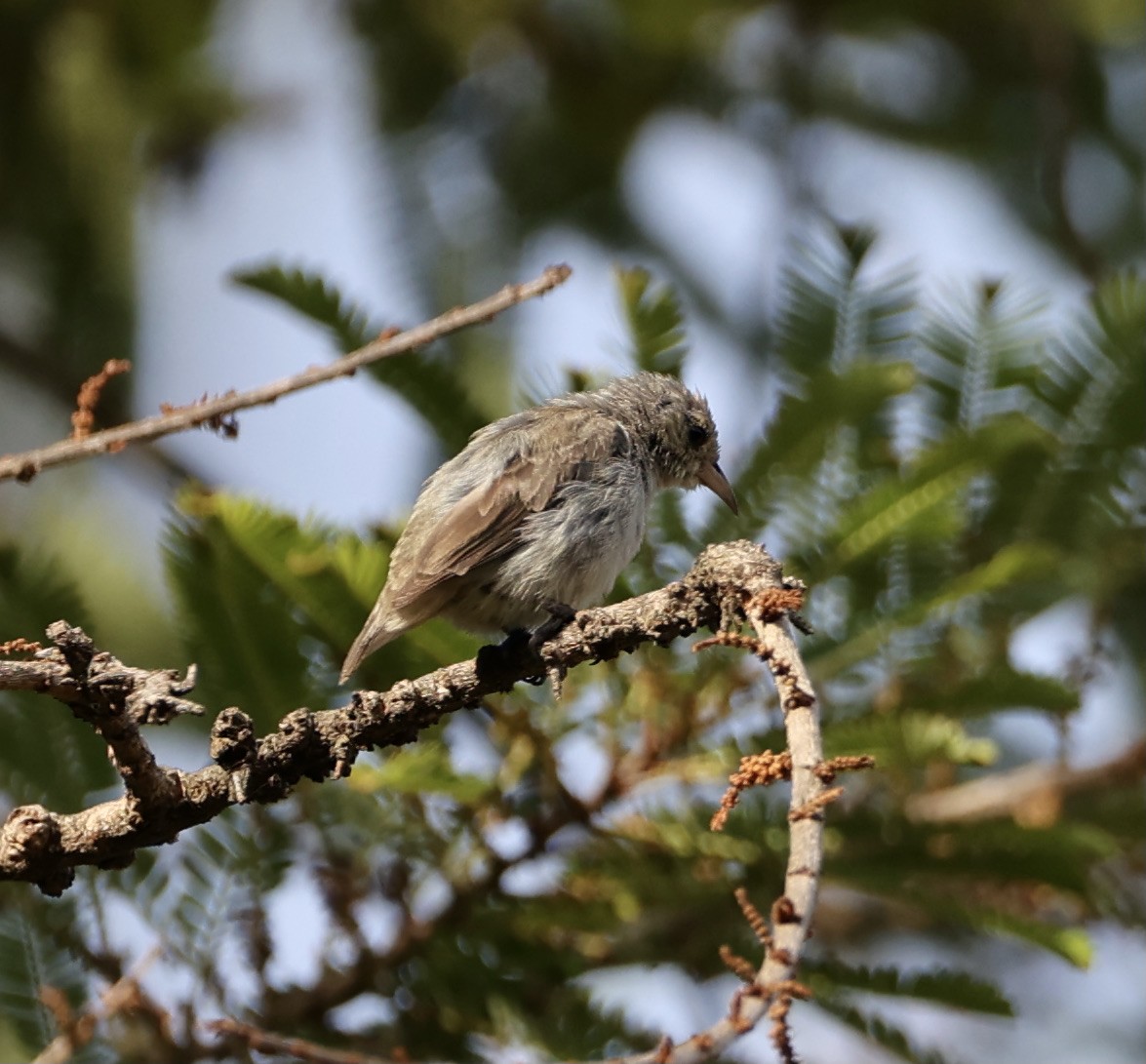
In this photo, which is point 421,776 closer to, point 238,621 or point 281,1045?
point 238,621

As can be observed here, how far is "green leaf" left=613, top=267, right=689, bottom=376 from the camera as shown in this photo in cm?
403

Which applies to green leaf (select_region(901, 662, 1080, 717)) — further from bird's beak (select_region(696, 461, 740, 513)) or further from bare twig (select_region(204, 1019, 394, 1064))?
bare twig (select_region(204, 1019, 394, 1064))

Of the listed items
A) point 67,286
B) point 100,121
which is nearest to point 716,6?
point 100,121

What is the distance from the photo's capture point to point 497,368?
565cm

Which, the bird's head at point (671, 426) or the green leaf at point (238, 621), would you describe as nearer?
the green leaf at point (238, 621)

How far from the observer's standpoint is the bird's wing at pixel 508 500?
3947 millimetres

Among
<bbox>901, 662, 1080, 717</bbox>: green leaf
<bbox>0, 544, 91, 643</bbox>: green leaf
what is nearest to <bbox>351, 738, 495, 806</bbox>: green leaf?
<bbox>0, 544, 91, 643</bbox>: green leaf

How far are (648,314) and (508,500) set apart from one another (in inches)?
25.8

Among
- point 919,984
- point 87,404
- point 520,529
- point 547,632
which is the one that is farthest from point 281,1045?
point 520,529

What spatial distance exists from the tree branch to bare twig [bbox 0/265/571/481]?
17.4 inches

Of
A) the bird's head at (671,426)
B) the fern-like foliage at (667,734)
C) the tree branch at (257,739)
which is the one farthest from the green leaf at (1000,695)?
the tree branch at (257,739)

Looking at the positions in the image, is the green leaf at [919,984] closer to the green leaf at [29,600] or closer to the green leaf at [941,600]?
the green leaf at [941,600]

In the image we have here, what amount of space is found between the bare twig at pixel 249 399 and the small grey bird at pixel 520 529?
1249 millimetres

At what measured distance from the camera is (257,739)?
249 centimetres
